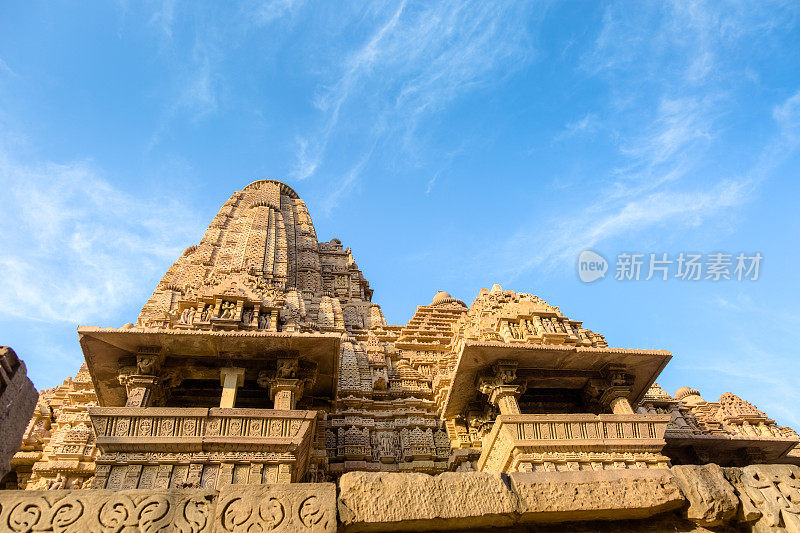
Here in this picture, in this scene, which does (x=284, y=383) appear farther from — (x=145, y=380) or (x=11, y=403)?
(x=11, y=403)

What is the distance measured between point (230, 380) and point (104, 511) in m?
5.89

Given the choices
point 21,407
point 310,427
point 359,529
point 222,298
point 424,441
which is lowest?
point 359,529

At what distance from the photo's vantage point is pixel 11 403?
5.31 metres

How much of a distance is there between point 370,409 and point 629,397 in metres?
5.68

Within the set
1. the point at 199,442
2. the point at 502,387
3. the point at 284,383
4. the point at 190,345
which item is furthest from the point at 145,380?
the point at 502,387

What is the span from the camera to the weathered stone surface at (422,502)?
5399 mm

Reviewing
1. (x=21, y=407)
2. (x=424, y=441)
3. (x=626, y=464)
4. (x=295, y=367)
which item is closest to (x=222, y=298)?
(x=295, y=367)

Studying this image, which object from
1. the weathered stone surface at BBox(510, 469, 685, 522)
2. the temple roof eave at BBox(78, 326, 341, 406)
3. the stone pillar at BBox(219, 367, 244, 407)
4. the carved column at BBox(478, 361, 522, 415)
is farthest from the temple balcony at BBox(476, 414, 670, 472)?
the stone pillar at BBox(219, 367, 244, 407)

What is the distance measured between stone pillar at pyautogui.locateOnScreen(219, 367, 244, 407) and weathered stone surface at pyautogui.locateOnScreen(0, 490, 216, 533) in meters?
5.41

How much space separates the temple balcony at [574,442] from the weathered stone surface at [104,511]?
5886 millimetres

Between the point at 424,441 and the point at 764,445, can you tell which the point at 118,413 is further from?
the point at 764,445

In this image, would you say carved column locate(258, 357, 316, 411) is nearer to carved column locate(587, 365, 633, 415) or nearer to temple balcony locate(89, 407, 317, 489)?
temple balcony locate(89, 407, 317, 489)

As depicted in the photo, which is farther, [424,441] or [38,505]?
[424,441]

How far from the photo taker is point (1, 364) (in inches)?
204
